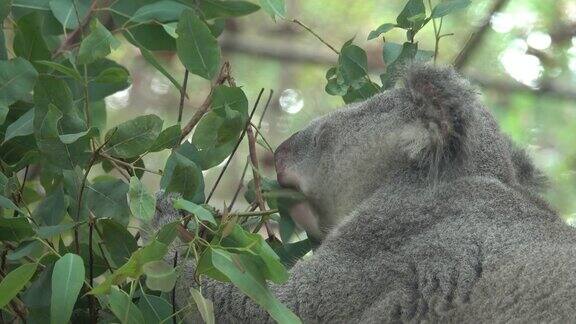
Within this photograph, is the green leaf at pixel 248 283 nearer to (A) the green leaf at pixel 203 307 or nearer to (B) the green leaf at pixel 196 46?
(A) the green leaf at pixel 203 307

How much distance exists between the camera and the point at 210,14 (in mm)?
3094

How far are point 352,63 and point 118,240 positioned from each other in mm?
999

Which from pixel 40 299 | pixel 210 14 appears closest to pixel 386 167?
pixel 210 14

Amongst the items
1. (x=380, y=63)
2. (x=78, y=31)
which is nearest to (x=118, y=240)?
(x=78, y=31)

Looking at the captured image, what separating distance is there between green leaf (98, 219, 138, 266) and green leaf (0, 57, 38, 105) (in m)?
0.43

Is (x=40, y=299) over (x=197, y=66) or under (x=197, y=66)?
under

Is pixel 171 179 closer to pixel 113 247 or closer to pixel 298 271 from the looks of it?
pixel 113 247

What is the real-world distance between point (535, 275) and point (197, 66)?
1076 mm

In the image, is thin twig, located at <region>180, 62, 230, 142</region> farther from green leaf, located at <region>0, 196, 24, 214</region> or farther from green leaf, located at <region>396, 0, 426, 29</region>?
green leaf, located at <region>396, 0, 426, 29</region>

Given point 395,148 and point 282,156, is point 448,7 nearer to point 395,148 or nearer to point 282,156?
point 395,148

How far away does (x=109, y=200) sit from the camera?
8.41 ft

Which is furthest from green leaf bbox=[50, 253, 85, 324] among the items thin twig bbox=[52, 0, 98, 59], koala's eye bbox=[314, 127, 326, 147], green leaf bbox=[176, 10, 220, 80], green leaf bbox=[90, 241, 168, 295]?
koala's eye bbox=[314, 127, 326, 147]

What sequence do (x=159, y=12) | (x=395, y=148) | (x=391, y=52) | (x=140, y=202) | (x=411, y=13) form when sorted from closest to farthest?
(x=140, y=202)
(x=159, y=12)
(x=411, y=13)
(x=391, y=52)
(x=395, y=148)

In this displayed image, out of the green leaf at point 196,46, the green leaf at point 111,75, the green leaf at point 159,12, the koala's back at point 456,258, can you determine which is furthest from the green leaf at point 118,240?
the green leaf at point 159,12
